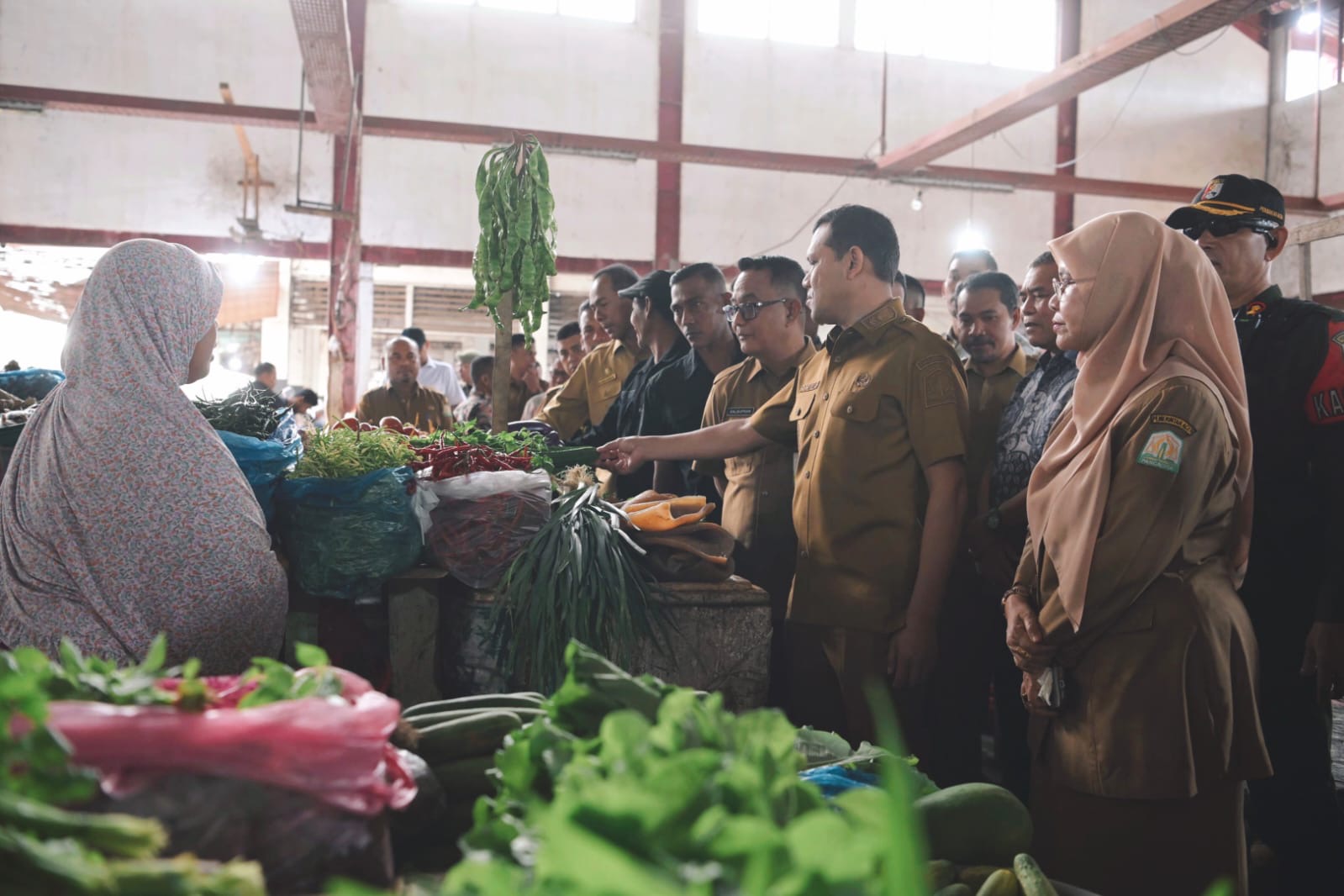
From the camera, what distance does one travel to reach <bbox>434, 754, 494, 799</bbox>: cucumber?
1.34 meters

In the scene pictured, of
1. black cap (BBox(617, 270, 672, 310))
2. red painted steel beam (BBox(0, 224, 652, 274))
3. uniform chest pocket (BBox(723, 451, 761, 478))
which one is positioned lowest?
uniform chest pocket (BBox(723, 451, 761, 478))

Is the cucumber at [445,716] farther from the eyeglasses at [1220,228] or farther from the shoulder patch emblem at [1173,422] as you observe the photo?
the eyeglasses at [1220,228]

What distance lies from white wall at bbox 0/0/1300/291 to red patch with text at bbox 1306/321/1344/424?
893 centimetres

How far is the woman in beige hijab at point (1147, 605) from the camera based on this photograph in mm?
1915

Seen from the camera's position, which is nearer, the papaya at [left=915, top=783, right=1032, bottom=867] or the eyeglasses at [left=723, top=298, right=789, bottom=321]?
the papaya at [left=915, top=783, right=1032, bottom=867]

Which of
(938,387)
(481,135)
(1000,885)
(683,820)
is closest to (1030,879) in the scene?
(1000,885)

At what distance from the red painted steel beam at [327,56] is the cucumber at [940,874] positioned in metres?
5.48

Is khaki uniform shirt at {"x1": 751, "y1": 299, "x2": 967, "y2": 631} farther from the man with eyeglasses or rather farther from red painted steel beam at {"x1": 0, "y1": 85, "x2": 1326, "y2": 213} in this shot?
red painted steel beam at {"x1": 0, "y1": 85, "x2": 1326, "y2": 213}

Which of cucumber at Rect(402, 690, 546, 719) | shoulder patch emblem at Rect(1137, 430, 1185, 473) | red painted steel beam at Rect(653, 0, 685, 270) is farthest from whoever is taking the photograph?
red painted steel beam at Rect(653, 0, 685, 270)

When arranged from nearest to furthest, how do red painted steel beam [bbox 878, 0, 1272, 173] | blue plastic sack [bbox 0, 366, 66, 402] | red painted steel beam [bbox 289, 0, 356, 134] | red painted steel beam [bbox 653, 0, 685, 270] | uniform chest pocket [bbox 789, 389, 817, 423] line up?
uniform chest pocket [bbox 789, 389, 817, 423], blue plastic sack [bbox 0, 366, 66, 402], red painted steel beam [bbox 289, 0, 356, 134], red painted steel beam [bbox 878, 0, 1272, 173], red painted steel beam [bbox 653, 0, 685, 270]

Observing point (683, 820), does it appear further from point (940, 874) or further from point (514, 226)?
point (514, 226)

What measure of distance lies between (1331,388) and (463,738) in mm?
2229

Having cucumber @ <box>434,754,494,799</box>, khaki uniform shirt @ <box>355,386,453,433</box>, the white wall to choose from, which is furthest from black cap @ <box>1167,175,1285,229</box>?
the white wall

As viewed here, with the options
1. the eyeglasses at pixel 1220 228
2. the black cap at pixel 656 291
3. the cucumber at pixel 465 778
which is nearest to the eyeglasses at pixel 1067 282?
the eyeglasses at pixel 1220 228
